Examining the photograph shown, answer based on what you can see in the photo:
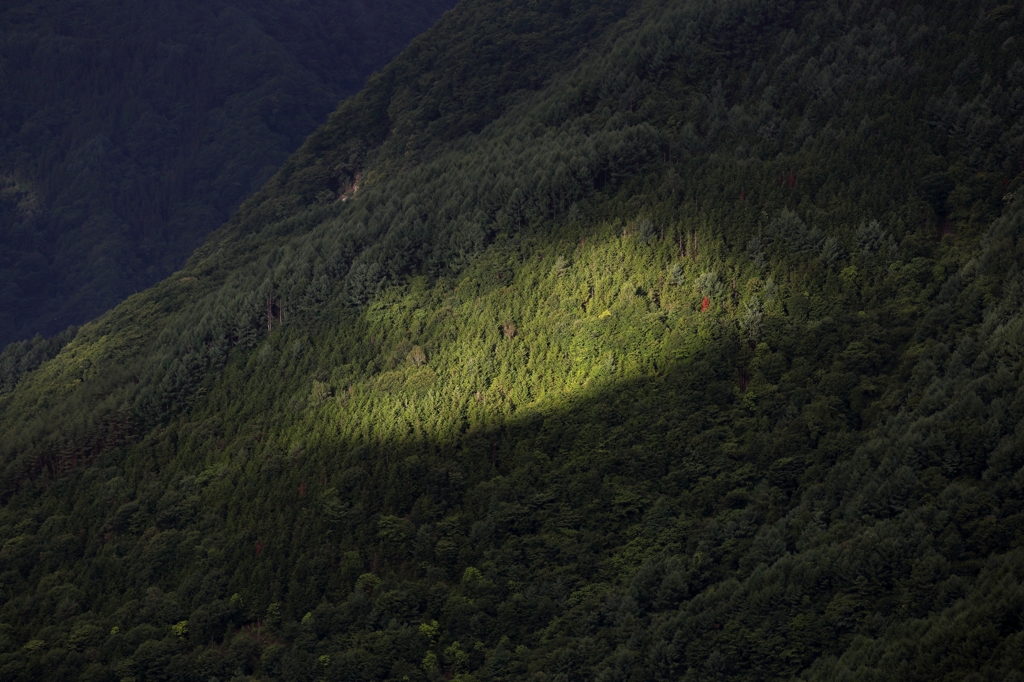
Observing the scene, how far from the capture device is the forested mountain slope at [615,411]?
82250 millimetres

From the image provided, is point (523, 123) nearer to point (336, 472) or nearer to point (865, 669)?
point (336, 472)

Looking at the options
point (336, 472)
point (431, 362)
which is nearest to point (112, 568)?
point (336, 472)

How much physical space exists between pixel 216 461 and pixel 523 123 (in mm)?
62242

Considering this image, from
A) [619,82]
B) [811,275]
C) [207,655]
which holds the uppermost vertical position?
[619,82]

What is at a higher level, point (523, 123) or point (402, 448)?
point (523, 123)

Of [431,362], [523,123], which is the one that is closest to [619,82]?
[523,123]

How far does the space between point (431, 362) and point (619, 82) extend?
49424 millimetres

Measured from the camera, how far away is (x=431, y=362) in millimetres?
121688

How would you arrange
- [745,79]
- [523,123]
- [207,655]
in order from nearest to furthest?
[207,655]
[745,79]
[523,123]

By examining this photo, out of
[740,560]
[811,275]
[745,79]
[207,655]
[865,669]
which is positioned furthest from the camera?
[745,79]

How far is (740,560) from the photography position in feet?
287

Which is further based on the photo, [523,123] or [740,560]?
[523,123]

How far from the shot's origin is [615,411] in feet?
352

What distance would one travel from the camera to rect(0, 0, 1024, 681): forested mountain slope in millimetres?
82250
